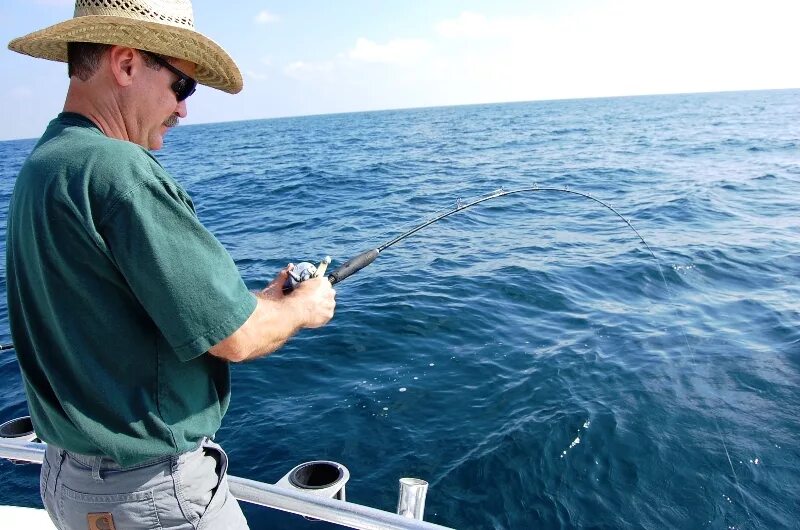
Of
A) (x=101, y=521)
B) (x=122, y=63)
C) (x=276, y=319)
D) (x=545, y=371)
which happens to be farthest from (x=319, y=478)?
(x=545, y=371)

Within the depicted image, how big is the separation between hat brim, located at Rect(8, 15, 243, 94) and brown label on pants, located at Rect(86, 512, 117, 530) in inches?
49.1

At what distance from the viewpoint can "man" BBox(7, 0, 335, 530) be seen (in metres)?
1.29

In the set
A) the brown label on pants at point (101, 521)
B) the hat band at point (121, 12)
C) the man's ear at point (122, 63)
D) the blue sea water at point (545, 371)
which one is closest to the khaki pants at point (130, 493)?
the brown label on pants at point (101, 521)

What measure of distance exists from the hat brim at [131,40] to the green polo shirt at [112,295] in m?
0.22

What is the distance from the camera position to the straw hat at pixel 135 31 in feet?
4.75

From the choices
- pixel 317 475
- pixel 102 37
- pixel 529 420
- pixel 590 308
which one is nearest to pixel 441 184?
pixel 590 308

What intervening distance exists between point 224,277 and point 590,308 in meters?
5.93

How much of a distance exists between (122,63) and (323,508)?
68.4 inches

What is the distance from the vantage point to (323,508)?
2.28 m

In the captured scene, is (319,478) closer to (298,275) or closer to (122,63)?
(298,275)

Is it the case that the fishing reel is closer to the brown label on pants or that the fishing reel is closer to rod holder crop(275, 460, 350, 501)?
the brown label on pants

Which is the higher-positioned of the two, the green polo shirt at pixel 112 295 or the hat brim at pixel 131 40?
the hat brim at pixel 131 40

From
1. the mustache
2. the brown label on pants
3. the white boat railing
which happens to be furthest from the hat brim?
the white boat railing

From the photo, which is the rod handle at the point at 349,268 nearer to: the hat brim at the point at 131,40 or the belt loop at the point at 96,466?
the hat brim at the point at 131,40
